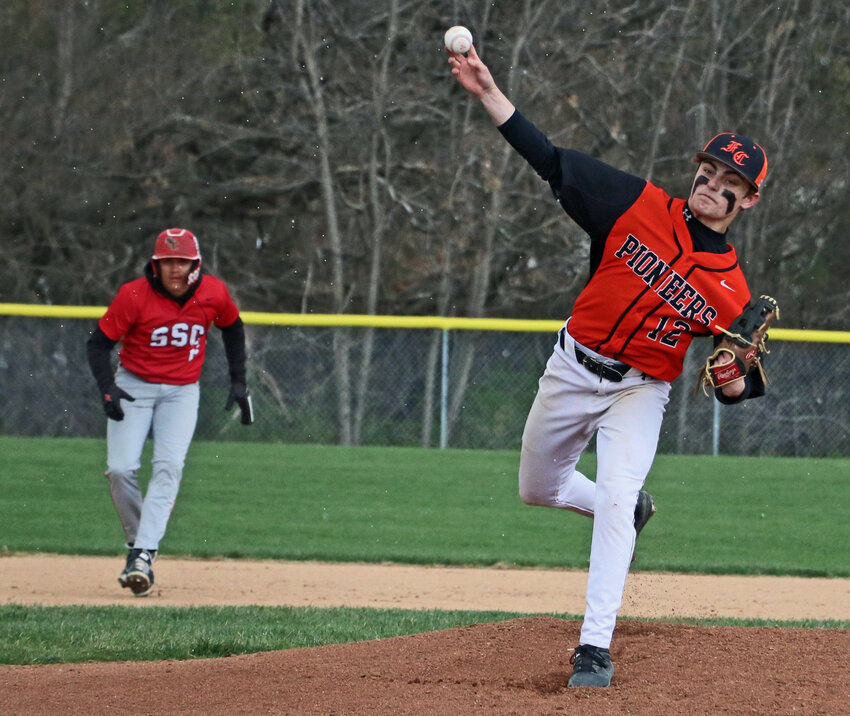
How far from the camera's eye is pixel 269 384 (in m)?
14.9

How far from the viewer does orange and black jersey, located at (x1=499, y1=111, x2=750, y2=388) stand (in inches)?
175

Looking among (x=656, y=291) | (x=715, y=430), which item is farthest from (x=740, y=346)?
(x=715, y=430)

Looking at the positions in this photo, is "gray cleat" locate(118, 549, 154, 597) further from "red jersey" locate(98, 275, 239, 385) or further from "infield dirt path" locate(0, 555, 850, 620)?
"red jersey" locate(98, 275, 239, 385)

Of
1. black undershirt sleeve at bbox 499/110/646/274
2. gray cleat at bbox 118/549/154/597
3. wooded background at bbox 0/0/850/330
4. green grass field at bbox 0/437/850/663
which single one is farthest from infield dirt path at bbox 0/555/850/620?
wooded background at bbox 0/0/850/330

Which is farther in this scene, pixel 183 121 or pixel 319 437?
pixel 183 121

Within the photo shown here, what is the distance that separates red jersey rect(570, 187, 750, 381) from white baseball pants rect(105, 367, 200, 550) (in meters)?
3.20

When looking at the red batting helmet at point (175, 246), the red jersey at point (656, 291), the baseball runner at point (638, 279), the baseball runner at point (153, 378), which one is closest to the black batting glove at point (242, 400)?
the baseball runner at point (153, 378)

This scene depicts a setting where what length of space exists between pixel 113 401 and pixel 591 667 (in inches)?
141

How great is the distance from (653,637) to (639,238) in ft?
5.04

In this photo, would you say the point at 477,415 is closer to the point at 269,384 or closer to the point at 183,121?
the point at 269,384

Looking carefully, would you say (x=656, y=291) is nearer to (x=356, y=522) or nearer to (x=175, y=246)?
(x=175, y=246)

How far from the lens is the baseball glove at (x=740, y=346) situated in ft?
14.4

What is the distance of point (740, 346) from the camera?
438 centimetres

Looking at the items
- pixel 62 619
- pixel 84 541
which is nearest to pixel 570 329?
pixel 62 619
